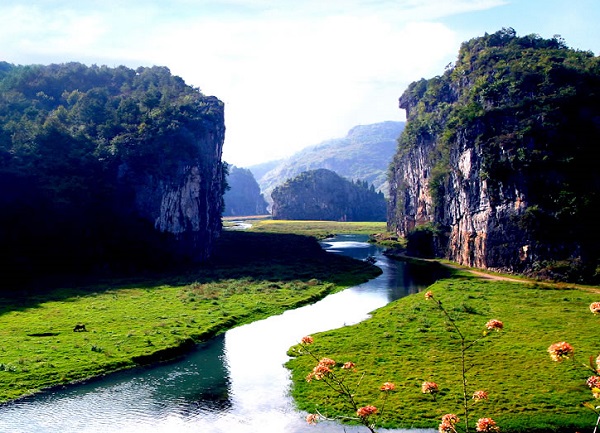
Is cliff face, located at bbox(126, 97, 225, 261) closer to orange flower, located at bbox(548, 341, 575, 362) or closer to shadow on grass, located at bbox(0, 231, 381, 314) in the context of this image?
shadow on grass, located at bbox(0, 231, 381, 314)

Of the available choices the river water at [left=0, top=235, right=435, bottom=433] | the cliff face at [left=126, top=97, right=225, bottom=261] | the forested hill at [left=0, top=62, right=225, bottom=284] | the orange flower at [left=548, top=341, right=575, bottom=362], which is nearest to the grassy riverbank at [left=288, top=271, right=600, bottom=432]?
the river water at [left=0, top=235, right=435, bottom=433]

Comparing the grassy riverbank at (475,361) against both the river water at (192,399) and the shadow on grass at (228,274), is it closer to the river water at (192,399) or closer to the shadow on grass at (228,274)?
the river water at (192,399)

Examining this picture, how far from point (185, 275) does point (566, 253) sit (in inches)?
2304

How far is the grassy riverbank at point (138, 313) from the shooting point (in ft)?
129

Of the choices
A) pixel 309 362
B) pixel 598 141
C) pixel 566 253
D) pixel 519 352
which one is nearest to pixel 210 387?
pixel 309 362

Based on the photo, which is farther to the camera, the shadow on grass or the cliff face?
the cliff face

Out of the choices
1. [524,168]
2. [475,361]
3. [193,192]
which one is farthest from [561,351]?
[193,192]

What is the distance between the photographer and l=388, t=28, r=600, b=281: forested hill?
7862 centimetres

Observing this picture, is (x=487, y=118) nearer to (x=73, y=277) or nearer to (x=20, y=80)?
(x=73, y=277)

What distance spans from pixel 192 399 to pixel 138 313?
2460cm

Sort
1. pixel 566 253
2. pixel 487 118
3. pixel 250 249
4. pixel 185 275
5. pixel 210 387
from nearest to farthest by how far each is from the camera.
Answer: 1. pixel 210 387
2. pixel 566 253
3. pixel 185 275
4. pixel 487 118
5. pixel 250 249

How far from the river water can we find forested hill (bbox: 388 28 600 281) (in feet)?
161

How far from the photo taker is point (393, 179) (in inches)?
7407

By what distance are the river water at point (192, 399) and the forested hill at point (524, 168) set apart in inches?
1930
